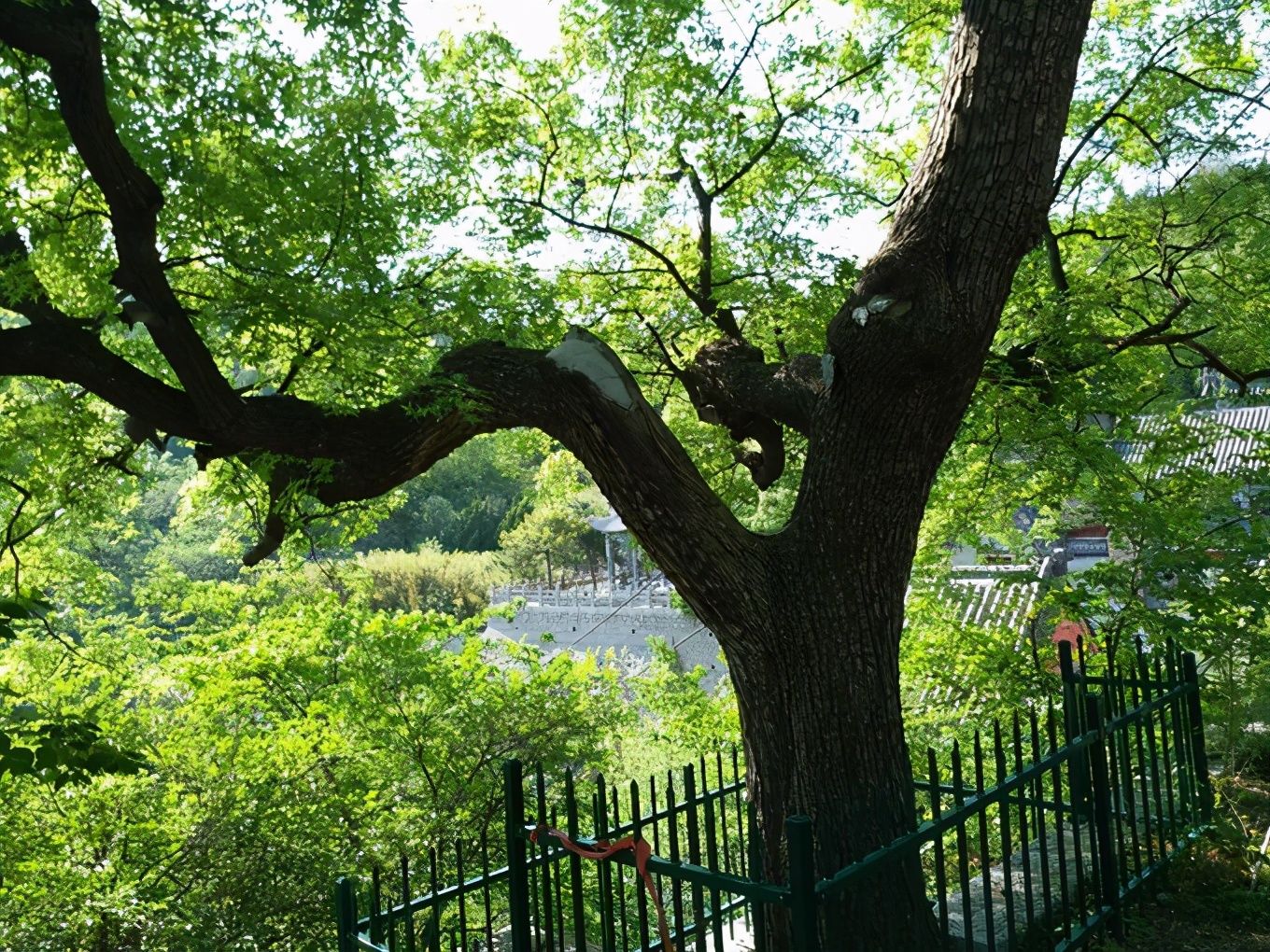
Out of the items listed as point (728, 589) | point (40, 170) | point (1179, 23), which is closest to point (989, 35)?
point (728, 589)

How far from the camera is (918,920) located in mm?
4008

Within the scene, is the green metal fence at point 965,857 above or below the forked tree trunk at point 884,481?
below

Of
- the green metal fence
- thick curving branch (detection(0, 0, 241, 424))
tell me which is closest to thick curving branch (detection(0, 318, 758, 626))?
thick curving branch (detection(0, 0, 241, 424))

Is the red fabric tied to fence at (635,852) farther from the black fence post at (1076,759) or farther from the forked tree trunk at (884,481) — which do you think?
the black fence post at (1076,759)

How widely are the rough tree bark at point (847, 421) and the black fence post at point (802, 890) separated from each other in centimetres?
138

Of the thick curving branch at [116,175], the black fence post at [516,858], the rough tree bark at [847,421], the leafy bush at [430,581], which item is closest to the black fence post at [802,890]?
the black fence post at [516,858]

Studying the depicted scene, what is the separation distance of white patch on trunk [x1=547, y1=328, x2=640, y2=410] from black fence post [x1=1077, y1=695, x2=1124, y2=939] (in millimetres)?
2486

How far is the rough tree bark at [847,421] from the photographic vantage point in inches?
163

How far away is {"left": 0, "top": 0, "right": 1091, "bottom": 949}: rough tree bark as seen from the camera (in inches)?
163

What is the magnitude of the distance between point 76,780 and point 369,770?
5.61 metres

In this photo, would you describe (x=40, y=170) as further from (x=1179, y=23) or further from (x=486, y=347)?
(x=1179, y=23)

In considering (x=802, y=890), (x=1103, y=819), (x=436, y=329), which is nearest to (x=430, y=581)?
(x=436, y=329)

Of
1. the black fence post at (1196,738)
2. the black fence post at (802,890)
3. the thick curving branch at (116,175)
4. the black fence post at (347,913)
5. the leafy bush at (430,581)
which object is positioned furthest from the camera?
the leafy bush at (430,581)

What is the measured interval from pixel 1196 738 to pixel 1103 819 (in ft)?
5.29
